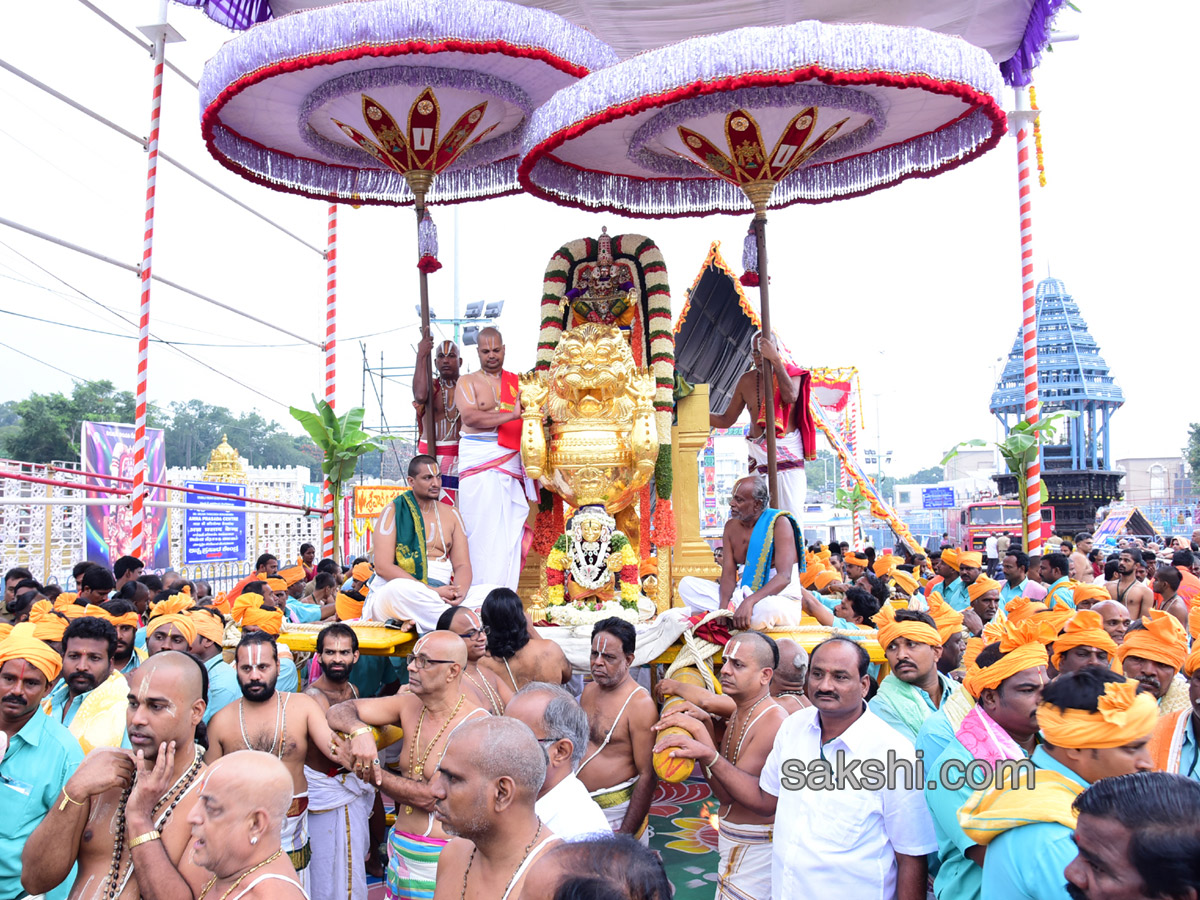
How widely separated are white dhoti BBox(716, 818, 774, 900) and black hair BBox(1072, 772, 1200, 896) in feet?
5.70

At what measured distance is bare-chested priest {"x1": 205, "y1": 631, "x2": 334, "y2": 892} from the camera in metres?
3.62

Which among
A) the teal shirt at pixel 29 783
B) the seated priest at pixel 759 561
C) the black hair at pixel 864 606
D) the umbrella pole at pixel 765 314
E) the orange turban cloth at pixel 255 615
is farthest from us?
the umbrella pole at pixel 765 314

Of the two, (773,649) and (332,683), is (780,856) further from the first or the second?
(332,683)

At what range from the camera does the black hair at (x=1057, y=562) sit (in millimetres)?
7363

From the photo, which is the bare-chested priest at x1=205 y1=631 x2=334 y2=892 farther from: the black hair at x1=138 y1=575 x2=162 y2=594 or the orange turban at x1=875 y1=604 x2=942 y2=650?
the black hair at x1=138 y1=575 x2=162 y2=594

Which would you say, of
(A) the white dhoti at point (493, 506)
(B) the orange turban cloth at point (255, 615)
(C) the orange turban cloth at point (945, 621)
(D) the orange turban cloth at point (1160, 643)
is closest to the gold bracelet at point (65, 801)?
(B) the orange turban cloth at point (255, 615)

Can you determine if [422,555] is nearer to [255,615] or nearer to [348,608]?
[348,608]

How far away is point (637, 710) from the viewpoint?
12.4ft

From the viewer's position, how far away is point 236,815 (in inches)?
82.7

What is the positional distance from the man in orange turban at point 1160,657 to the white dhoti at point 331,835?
134 inches

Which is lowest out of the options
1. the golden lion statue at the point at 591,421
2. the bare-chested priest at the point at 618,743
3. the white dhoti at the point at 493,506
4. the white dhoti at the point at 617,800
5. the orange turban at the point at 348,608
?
the white dhoti at the point at 617,800

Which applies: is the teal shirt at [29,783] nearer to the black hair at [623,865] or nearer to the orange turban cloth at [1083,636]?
the black hair at [623,865]

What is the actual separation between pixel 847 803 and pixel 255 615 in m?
4.35

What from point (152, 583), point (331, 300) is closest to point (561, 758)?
point (152, 583)
